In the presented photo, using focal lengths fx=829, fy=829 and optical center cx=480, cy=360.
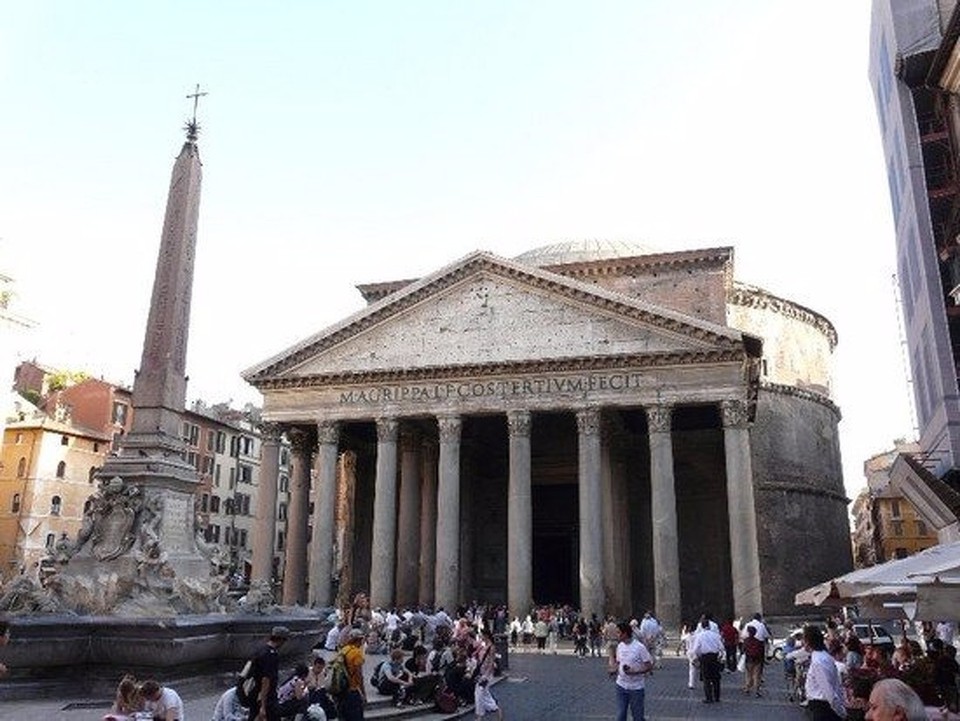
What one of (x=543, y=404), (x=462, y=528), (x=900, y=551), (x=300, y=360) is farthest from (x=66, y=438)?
(x=900, y=551)

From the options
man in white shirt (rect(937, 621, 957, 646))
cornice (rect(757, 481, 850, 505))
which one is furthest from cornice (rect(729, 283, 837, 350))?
man in white shirt (rect(937, 621, 957, 646))

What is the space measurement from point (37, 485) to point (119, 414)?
5901mm

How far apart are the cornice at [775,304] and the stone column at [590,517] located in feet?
47.2

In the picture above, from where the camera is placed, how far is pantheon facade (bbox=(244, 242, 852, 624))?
22906mm

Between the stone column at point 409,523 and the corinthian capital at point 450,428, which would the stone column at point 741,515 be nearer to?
the corinthian capital at point 450,428

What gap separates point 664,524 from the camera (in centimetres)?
2219

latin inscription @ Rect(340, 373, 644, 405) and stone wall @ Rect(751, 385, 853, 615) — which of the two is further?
stone wall @ Rect(751, 385, 853, 615)

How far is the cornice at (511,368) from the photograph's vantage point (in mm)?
22906

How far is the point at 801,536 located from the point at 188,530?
3003cm

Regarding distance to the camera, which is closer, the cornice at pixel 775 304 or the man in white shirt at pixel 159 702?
the man in white shirt at pixel 159 702

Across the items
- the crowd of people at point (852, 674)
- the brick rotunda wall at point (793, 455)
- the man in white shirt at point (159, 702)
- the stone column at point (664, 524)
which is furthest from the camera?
the brick rotunda wall at point (793, 455)

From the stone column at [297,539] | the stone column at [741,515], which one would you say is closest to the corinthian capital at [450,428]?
the stone column at [297,539]

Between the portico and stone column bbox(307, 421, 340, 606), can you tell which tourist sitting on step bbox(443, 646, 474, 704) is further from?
stone column bbox(307, 421, 340, 606)

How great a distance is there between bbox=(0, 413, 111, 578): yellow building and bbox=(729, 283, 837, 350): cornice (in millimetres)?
28965
